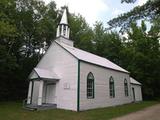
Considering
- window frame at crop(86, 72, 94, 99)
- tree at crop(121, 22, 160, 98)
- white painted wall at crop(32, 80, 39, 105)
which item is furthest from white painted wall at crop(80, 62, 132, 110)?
tree at crop(121, 22, 160, 98)

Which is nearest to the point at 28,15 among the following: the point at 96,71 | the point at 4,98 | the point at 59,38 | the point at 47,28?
the point at 47,28

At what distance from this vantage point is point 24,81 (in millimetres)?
26859

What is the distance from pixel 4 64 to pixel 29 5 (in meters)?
10.4

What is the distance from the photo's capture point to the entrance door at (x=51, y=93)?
59.4 ft

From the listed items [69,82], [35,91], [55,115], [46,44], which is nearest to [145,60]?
[46,44]

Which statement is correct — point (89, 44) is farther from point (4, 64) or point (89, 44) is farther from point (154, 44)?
point (4, 64)

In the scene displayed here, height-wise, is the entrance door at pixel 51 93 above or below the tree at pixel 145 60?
below

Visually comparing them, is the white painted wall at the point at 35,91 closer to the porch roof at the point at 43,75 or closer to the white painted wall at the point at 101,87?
the porch roof at the point at 43,75

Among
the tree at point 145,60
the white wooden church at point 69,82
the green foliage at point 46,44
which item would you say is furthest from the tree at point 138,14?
the tree at point 145,60

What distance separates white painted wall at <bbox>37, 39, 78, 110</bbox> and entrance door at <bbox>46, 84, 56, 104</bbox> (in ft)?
1.43

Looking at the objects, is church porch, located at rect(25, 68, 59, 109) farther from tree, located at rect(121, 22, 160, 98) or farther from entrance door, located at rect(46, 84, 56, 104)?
tree, located at rect(121, 22, 160, 98)

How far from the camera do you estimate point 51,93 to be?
60.4 feet

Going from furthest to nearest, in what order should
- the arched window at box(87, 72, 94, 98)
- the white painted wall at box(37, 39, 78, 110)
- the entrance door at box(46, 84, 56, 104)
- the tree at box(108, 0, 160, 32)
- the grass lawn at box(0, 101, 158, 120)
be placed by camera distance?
the entrance door at box(46, 84, 56, 104) → the arched window at box(87, 72, 94, 98) → the white painted wall at box(37, 39, 78, 110) → the grass lawn at box(0, 101, 158, 120) → the tree at box(108, 0, 160, 32)

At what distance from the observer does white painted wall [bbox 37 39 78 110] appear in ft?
54.6
